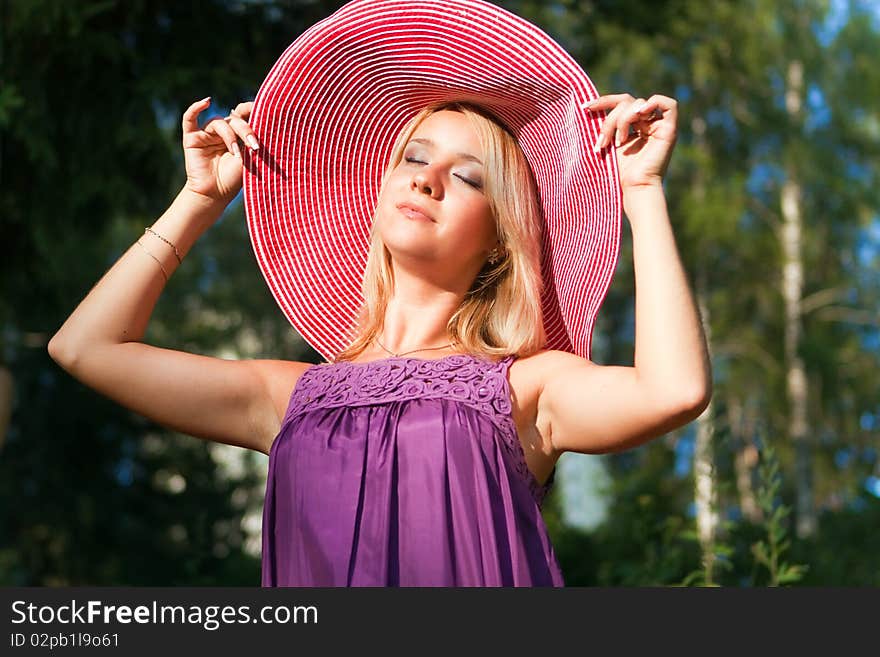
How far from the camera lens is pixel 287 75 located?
8.99 feet

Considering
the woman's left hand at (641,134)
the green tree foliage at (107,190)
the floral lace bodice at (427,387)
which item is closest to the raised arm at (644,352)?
the woman's left hand at (641,134)

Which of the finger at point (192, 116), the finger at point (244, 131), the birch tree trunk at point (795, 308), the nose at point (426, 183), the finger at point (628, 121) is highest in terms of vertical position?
the finger at point (192, 116)

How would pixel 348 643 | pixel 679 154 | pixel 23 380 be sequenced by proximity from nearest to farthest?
pixel 348 643 → pixel 23 380 → pixel 679 154

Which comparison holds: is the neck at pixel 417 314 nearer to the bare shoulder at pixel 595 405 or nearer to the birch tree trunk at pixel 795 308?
the bare shoulder at pixel 595 405

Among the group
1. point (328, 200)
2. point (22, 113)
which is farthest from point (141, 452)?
point (328, 200)

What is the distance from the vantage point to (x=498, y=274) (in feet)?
9.00

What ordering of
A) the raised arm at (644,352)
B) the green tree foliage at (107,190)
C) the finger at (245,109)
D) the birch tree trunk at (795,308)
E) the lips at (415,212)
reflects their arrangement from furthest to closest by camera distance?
the birch tree trunk at (795,308) → the green tree foliage at (107,190) → the finger at (245,109) → the lips at (415,212) → the raised arm at (644,352)

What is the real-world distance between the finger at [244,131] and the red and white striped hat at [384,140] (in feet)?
0.15

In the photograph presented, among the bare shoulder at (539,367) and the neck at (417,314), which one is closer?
the bare shoulder at (539,367)

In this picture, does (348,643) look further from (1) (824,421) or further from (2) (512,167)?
(1) (824,421)

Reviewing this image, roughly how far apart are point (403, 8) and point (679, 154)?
14767 mm

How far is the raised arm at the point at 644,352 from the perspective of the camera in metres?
2.14

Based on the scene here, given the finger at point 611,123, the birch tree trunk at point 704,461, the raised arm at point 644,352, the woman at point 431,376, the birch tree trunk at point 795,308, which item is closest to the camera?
the raised arm at point 644,352

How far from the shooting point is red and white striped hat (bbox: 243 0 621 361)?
253 cm
